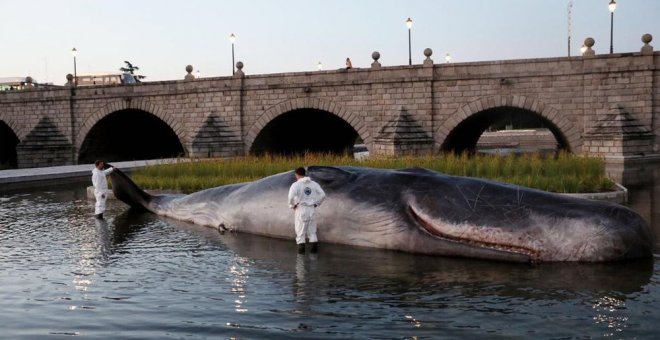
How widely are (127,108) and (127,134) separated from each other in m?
6.47

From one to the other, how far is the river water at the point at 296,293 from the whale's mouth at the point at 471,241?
0.67ft

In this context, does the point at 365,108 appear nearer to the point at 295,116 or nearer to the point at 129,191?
the point at 295,116

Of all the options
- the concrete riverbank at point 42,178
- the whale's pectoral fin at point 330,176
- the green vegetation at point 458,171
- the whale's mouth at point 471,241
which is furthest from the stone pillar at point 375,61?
the whale's mouth at point 471,241

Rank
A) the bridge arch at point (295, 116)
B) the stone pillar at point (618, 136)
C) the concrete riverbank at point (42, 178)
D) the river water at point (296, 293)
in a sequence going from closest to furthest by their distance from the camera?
the river water at point (296, 293) → the concrete riverbank at point (42, 178) → the stone pillar at point (618, 136) → the bridge arch at point (295, 116)

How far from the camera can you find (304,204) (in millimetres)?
8539

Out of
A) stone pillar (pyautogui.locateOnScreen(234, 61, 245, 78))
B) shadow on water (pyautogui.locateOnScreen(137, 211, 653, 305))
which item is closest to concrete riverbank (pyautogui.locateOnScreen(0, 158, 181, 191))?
stone pillar (pyautogui.locateOnScreen(234, 61, 245, 78))

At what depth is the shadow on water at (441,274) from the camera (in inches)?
258

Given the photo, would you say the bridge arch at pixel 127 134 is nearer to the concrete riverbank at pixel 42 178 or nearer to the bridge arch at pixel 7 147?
the bridge arch at pixel 7 147

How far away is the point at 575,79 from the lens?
28.2 m

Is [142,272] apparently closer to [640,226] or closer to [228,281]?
[228,281]

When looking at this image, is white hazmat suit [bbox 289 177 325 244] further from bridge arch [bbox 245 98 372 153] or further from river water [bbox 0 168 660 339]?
bridge arch [bbox 245 98 372 153]

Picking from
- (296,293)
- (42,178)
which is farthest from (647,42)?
(296,293)

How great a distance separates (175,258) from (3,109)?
37.8 meters

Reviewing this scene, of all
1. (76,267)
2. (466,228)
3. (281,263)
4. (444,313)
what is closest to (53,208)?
(76,267)
